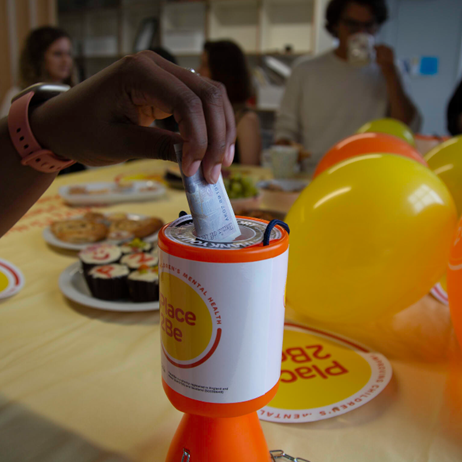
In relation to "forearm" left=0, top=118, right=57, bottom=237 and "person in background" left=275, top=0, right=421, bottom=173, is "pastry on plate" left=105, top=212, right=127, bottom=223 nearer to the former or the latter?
"forearm" left=0, top=118, right=57, bottom=237

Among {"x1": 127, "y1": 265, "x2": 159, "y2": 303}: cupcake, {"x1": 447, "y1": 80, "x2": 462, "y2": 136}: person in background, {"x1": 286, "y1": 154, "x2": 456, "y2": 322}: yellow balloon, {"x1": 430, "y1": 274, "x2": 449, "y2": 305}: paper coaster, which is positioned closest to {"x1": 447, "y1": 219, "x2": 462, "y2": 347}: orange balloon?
{"x1": 286, "y1": 154, "x2": 456, "y2": 322}: yellow balloon

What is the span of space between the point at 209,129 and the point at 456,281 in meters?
0.39

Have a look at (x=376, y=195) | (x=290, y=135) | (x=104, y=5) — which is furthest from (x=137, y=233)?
(x=104, y=5)

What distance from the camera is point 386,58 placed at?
85.0 inches

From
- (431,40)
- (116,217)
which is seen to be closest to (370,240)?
(116,217)

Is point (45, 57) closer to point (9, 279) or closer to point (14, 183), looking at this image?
point (9, 279)

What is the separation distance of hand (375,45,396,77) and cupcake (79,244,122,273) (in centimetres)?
193

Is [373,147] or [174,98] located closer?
[174,98]

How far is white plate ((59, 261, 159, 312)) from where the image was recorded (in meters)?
0.67

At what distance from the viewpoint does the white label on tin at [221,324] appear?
12.6 inches

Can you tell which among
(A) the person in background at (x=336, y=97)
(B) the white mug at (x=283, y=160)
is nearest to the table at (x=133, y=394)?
(B) the white mug at (x=283, y=160)

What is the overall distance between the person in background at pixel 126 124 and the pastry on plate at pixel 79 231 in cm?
41

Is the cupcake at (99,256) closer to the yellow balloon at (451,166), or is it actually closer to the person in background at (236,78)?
the yellow balloon at (451,166)

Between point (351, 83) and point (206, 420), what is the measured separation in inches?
95.3
